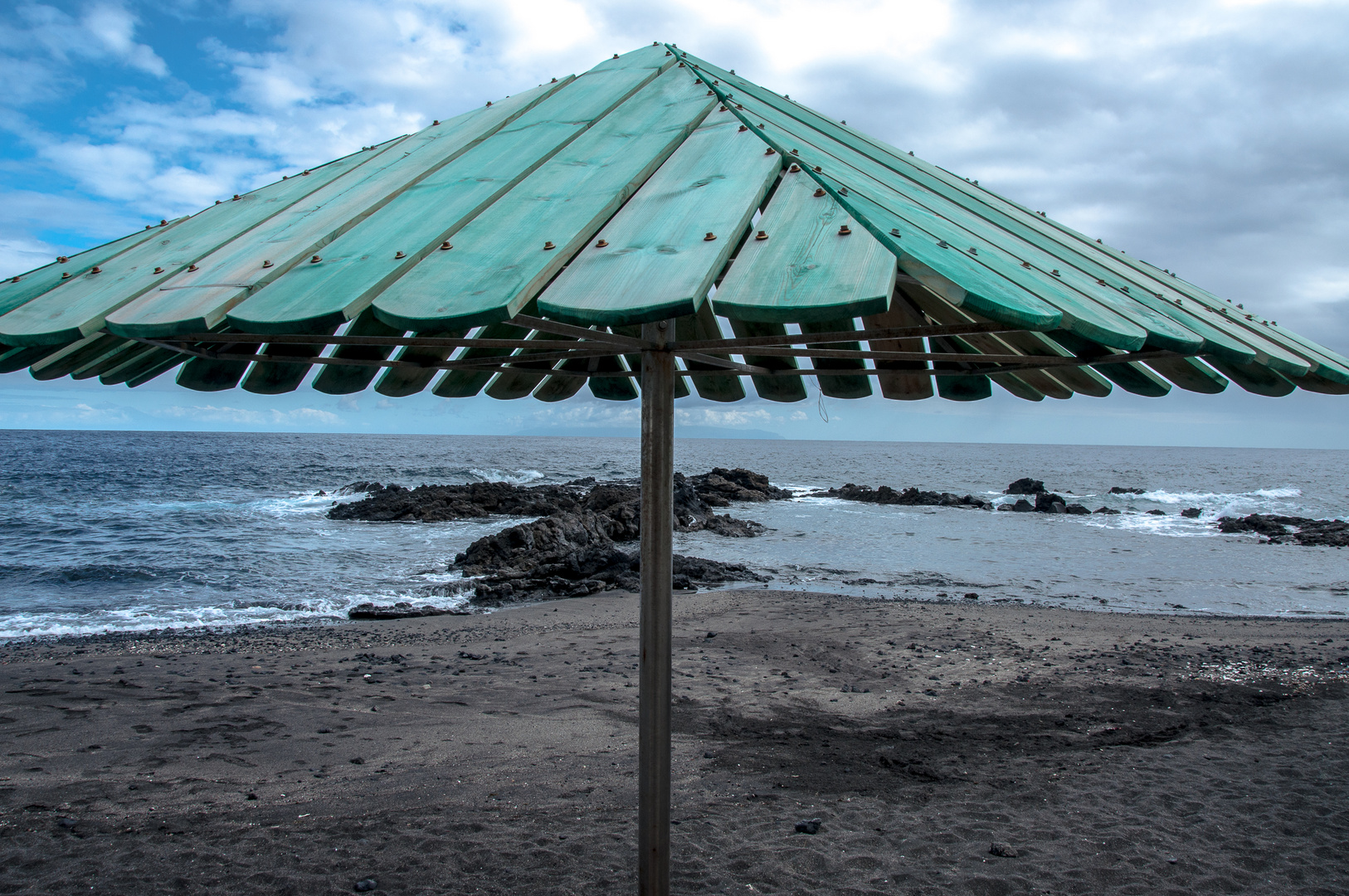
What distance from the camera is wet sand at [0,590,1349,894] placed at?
13.9 ft

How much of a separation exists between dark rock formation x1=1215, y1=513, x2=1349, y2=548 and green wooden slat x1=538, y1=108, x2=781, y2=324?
3132cm

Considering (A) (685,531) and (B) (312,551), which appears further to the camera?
(A) (685,531)

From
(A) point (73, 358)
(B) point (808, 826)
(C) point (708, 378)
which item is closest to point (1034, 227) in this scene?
(C) point (708, 378)

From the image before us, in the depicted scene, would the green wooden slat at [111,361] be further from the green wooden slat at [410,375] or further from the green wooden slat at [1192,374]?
the green wooden slat at [1192,374]

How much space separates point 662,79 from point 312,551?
69.7 feet

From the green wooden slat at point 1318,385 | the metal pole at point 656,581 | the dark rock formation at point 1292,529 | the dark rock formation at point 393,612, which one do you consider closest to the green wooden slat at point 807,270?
the metal pole at point 656,581

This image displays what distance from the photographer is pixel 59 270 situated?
212 centimetres

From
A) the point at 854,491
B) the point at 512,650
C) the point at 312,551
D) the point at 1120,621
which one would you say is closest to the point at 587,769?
the point at 512,650

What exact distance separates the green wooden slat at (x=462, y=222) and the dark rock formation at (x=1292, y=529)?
103 ft

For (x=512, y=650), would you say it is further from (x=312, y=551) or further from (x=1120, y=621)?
(x=312, y=551)

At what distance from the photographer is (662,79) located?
251cm

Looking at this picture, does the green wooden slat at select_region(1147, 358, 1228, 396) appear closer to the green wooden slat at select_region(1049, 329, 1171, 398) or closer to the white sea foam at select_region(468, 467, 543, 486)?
the green wooden slat at select_region(1049, 329, 1171, 398)

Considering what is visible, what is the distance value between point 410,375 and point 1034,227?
276 cm

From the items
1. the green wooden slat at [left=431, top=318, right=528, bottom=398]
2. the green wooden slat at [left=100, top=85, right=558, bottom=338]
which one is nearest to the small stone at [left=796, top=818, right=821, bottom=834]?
the green wooden slat at [left=431, top=318, right=528, bottom=398]
